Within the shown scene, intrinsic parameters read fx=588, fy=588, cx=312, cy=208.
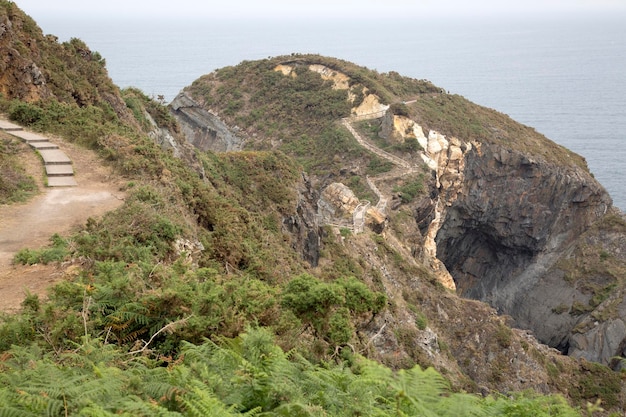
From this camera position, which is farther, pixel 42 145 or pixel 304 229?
pixel 304 229

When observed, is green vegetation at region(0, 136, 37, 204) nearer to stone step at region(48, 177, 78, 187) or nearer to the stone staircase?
stone step at region(48, 177, 78, 187)

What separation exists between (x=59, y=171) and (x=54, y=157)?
110 cm

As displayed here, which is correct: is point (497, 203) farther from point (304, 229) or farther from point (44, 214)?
point (44, 214)

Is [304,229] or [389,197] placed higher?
[304,229]

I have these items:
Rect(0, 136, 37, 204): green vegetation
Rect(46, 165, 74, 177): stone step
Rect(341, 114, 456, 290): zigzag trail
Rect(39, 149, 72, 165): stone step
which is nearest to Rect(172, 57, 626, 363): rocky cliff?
Rect(341, 114, 456, 290): zigzag trail

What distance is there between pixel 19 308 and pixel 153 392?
4.52 metres

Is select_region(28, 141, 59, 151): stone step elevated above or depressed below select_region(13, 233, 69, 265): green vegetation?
above

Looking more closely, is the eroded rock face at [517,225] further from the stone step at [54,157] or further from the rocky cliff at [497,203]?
the stone step at [54,157]

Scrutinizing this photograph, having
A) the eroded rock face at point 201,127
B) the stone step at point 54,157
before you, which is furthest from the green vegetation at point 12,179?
the eroded rock face at point 201,127

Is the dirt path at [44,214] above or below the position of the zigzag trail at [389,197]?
above

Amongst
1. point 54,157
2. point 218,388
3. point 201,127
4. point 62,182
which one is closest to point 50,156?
point 54,157

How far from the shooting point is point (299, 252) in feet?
93.8

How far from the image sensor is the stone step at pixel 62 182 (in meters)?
15.1

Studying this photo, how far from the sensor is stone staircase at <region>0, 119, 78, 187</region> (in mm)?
15320
